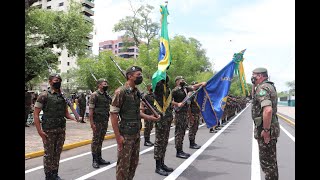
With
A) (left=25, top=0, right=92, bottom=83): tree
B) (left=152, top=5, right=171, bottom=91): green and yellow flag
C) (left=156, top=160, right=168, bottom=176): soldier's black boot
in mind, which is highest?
(left=25, top=0, right=92, bottom=83): tree

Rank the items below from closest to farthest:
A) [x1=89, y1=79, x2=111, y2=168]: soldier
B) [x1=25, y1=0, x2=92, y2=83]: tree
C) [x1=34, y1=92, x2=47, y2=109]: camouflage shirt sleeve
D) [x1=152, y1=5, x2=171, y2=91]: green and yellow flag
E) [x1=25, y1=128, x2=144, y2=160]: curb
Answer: [x1=34, y1=92, x2=47, y2=109]: camouflage shirt sleeve
[x1=152, y1=5, x2=171, y2=91]: green and yellow flag
[x1=89, y1=79, x2=111, y2=168]: soldier
[x1=25, y1=128, x2=144, y2=160]: curb
[x1=25, y1=0, x2=92, y2=83]: tree

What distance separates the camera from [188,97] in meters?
7.39

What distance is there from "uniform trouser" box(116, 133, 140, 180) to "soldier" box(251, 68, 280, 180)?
1971 mm

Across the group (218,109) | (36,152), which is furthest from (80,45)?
(218,109)

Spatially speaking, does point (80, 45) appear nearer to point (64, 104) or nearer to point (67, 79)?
point (64, 104)

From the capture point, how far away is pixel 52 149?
5109 mm

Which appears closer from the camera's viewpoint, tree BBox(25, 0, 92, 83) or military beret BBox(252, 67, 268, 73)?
military beret BBox(252, 67, 268, 73)

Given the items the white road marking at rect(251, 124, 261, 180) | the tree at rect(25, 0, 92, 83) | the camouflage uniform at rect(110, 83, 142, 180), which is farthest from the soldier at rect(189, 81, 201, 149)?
the tree at rect(25, 0, 92, 83)

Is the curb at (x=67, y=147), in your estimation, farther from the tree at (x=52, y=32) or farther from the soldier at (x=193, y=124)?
the tree at (x=52, y=32)

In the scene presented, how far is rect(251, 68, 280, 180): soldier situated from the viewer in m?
4.43

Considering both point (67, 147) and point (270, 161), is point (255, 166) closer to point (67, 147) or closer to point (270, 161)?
point (270, 161)

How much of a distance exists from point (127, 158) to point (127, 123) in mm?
506

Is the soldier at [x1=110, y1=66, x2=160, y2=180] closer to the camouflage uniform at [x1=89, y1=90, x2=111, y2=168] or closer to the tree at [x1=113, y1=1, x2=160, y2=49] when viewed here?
the camouflage uniform at [x1=89, y1=90, x2=111, y2=168]

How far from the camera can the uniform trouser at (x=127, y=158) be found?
4.19 metres
